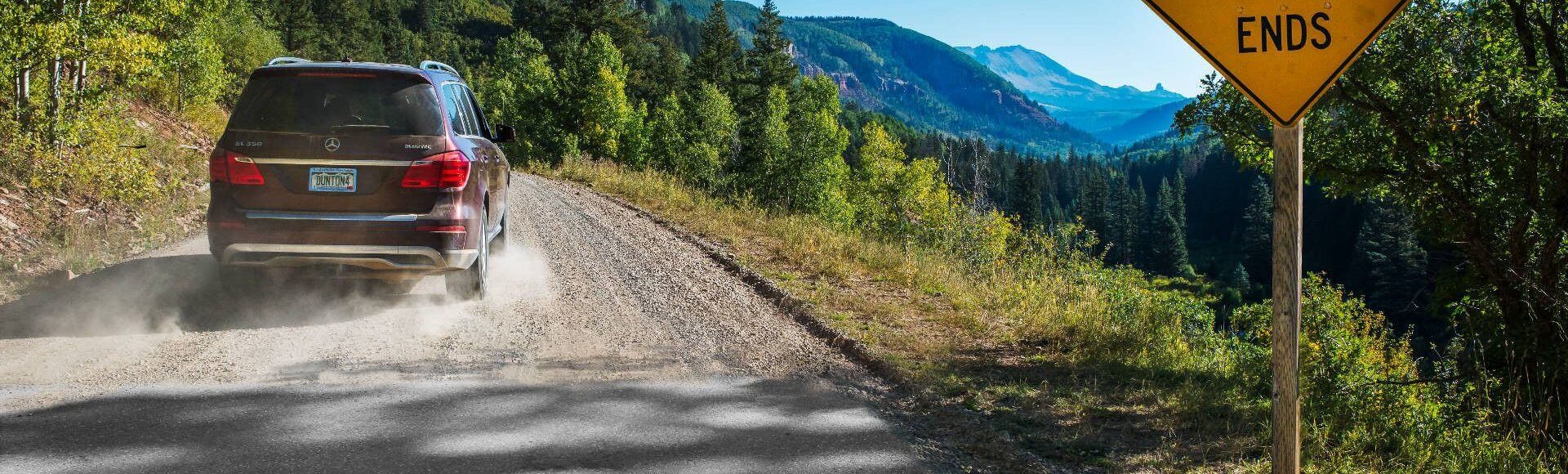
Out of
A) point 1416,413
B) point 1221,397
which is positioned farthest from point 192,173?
point 1416,413

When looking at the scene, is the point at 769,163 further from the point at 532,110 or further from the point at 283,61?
the point at 283,61

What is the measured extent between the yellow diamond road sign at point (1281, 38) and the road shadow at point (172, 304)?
19.5ft

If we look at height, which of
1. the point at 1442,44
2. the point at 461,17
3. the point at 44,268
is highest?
the point at 461,17

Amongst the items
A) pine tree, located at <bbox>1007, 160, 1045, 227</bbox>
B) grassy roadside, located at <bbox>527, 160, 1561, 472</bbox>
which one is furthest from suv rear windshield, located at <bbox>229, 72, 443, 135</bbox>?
pine tree, located at <bbox>1007, 160, 1045, 227</bbox>

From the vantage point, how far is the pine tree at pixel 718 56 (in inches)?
2574

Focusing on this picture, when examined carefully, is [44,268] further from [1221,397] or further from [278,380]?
[1221,397]

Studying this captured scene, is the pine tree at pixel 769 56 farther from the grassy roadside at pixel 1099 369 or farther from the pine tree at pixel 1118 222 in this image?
the pine tree at pixel 1118 222

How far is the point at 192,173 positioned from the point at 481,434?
1325cm

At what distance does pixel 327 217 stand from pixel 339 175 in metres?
0.30

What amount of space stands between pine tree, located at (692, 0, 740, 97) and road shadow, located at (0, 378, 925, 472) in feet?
201

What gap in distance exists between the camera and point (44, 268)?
7.77 meters

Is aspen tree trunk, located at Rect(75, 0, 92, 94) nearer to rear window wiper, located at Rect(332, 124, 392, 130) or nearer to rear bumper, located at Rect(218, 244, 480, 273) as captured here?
rear bumper, located at Rect(218, 244, 480, 273)

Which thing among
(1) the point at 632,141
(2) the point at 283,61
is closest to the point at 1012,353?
(2) the point at 283,61

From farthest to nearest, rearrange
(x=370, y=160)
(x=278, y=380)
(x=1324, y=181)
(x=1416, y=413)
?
(x=1324, y=181)
(x=370, y=160)
(x=1416, y=413)
(x=278, y=380)
